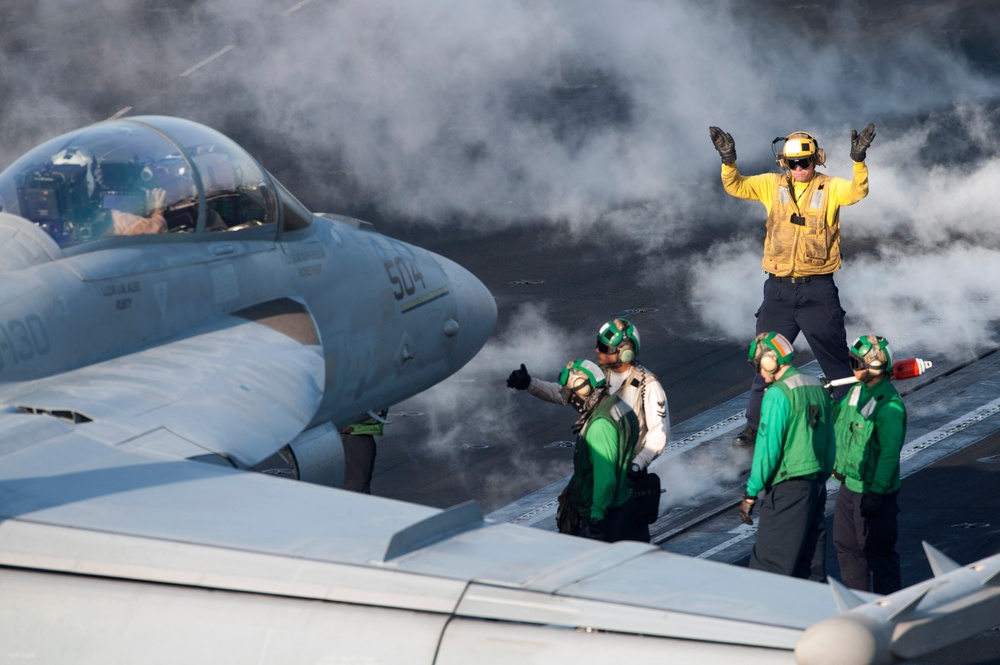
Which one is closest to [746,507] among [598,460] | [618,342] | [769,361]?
[769,361]

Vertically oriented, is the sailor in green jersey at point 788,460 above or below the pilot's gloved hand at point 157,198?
below

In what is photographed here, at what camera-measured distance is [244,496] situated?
5.66m

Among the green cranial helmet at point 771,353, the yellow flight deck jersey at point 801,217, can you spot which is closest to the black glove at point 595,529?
the green cranial helmet at point 771,353

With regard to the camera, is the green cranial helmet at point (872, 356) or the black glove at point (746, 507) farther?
the green cranial helmet at point (872, 356)

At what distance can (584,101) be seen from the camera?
27.8 m

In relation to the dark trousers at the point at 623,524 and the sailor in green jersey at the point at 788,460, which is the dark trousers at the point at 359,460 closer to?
the dark trousers at the point at 623,524

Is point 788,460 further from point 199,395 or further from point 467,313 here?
point 199,395

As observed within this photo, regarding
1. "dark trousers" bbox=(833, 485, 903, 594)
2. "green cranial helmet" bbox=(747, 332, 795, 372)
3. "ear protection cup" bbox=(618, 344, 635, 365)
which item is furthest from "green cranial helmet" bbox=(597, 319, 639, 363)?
"dark trousers" bbox=(833, 485, 903, 594)

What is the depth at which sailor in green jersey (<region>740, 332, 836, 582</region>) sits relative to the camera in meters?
8.73

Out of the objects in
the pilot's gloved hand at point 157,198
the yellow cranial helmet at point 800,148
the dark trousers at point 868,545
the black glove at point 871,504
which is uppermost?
the pilot's gloved hand at point 157,198

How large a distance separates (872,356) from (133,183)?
5.04 m

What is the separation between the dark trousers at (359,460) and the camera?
10953 mm

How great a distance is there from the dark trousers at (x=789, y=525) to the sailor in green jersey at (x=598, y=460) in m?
0.89

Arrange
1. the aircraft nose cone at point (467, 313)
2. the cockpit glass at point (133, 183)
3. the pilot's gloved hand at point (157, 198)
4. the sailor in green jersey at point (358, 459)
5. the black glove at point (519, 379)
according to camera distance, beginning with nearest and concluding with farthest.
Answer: the cockpit glass at point (133, 183) < the pilot's gloved hand at point (157, 198) < the black glove at point (519, 379) < the aircraft nose cone at point (467, 313) < the sailor in green jersey at point (358, 459)
